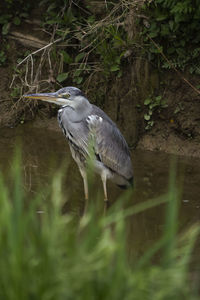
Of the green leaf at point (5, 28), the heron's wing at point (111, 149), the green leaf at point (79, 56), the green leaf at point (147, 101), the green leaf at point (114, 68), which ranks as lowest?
the heron's wing at point (111, 149)

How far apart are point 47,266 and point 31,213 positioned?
0.26m

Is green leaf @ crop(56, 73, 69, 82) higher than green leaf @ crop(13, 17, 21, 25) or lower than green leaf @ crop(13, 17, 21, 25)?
lower

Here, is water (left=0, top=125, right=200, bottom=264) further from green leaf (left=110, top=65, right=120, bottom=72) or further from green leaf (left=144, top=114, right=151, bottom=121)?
green leaf (left=110, top=65, right=120, bottom=72)

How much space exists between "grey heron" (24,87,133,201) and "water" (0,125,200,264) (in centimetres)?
23

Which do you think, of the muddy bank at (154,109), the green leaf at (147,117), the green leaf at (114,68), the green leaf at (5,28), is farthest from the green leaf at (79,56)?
the green leaf at (5,28)

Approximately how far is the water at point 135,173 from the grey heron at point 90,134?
228 mm

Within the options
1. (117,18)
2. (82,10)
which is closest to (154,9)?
(117,18)

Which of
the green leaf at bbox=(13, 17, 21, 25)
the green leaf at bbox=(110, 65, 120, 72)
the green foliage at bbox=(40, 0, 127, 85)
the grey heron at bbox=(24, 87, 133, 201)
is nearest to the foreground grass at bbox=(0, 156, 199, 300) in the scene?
the grey heron at bbox=(24, 87, 133, 201)

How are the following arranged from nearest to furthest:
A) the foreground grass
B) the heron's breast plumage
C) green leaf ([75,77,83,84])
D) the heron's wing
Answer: the foreground grass, the heron's breast plumage, the heron's wing, green leaf ([75,77,83,84])

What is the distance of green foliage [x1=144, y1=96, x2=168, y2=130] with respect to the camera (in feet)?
26.2

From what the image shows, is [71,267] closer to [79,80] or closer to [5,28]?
[79,80]

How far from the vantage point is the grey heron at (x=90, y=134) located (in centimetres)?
636

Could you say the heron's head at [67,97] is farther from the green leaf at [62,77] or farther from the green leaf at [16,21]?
the green leaf at [16,21]

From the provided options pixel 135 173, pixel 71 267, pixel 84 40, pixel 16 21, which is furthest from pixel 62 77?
pixel 71 267
